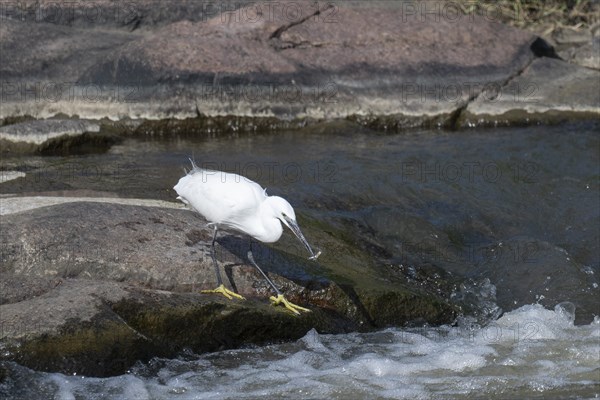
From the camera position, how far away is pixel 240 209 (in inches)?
254

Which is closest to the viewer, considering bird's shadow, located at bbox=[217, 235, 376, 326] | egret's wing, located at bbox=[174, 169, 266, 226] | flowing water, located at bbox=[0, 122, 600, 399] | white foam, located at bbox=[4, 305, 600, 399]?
white foam, located at bbox=[4, 305, 600, 399]

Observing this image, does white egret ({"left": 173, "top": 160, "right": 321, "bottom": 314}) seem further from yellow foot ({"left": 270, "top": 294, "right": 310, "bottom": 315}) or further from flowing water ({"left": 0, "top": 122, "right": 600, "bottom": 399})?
flowing water ({"left": 0, "top": 122, "right": 600, "bottom": 399})

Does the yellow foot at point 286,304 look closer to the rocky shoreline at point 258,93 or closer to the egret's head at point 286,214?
the rocky shoreline at point 258,93

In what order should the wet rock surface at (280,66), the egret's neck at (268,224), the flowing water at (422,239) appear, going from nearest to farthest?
the flowing water at (422,239)
the egret's neck at (268,224)
the wet rock surface at (280,66)

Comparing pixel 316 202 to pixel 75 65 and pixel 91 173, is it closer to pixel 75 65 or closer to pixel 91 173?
pixel 91 173

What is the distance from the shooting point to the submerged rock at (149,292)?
5902 millimetres

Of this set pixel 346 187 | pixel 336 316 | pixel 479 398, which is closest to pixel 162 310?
pixel 336 316

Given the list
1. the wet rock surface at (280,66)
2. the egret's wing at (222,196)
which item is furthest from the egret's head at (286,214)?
the wet rock surface at (280,66)

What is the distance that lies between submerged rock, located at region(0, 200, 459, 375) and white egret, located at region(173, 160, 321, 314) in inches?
5.7

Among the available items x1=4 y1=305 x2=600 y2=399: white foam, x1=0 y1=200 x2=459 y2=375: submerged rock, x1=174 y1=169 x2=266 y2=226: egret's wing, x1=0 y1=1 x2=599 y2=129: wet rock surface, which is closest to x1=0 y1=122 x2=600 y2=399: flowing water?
x1=4 y1=305 x2=600 y2=399: white foam

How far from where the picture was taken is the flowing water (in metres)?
6.05

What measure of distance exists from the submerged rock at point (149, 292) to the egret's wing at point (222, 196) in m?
0.33

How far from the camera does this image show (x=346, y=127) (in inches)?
461

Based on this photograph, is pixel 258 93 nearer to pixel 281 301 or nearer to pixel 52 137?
pixel 52 137
